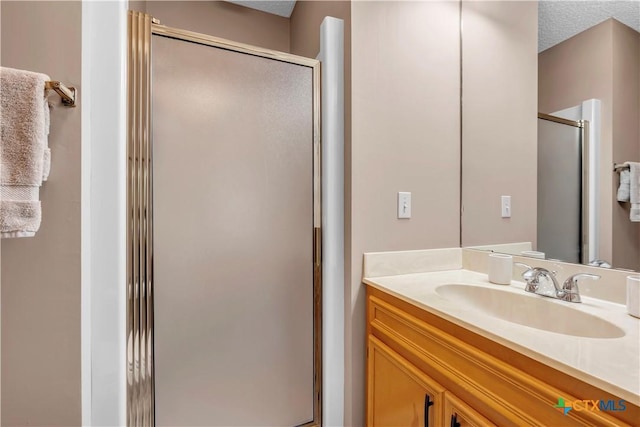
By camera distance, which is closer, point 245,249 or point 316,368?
point 245,249

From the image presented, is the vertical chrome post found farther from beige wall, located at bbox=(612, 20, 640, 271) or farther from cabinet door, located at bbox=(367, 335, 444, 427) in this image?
beige wall, located at bbox=(612, 20, 640, 271)

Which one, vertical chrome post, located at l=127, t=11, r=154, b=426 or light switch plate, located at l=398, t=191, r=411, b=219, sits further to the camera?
light switch plate, located at l=398, t=191, r=411, b=219

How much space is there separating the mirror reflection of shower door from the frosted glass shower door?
0.92 meters

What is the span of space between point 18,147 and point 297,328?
1.11 meters

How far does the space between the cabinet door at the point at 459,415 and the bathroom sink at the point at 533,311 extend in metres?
0.38

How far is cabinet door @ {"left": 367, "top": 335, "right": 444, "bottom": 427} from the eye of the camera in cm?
88

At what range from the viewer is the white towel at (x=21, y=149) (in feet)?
2.65

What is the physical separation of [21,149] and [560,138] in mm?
1713

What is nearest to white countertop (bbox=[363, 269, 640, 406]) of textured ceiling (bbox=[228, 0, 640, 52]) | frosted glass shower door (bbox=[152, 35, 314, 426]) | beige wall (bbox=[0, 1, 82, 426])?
frosted glass shower door (bbox=[152, 35, 314, 426])

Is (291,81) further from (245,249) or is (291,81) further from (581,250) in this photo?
(581,250)

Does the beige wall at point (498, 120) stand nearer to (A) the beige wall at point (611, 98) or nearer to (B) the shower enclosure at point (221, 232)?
(A) the beige wall at point (611, 98)

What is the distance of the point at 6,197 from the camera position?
2.64 ft

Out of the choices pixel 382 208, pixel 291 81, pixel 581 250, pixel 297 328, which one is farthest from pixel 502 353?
pixel 291 81

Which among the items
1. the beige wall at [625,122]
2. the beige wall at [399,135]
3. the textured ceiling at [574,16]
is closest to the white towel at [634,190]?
the beige wall at [625,122]
